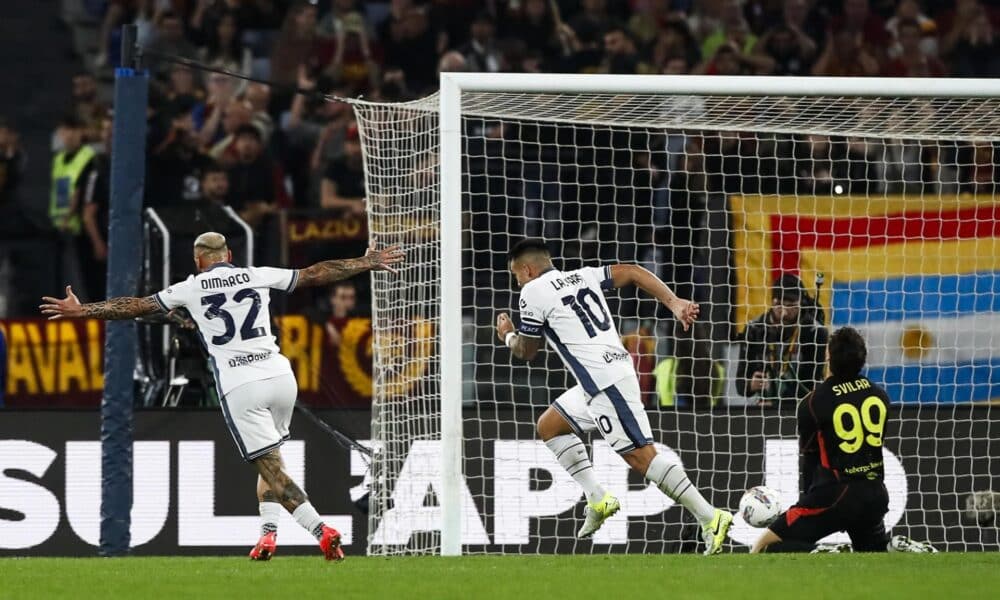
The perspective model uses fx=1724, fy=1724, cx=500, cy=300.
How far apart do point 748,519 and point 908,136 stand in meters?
3.19

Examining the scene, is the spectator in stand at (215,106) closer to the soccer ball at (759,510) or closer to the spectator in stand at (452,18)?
the spectator in stand at (452,18)

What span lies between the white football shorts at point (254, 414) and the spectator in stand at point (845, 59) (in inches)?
374

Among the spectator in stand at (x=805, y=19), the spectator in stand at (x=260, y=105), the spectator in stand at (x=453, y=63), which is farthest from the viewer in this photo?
the spectator in stand at (x=805, y=19)

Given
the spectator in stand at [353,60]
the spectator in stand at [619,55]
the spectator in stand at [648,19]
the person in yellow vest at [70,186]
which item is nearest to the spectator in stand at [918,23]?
the spectator in stand at [648,19]

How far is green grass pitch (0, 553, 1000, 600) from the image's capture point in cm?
801

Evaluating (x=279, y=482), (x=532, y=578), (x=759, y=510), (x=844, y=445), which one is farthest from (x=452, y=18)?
(x=532, y=578)

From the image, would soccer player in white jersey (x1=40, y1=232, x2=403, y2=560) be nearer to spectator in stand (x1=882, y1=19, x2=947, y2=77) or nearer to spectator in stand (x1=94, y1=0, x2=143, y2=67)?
spectator in stand (x1=94, y1=0, x2=143, y2=67)

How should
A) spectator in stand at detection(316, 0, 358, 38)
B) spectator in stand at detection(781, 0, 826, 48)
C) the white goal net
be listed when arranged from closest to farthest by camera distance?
the white goal net
spectator in stand at detection(316, 0, 358, 38)
spectator in stand at detection(781, 0, 826, 48)

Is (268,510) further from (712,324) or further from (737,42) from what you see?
(737,42)

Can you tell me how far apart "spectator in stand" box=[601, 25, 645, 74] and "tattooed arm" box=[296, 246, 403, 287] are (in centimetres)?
747

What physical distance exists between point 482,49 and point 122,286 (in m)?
6.78

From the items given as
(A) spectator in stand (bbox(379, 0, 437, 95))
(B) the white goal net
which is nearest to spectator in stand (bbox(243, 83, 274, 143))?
(A) spectator in stand (bbox(379, 0, 437, 95))

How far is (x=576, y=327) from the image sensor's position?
35.3 feet

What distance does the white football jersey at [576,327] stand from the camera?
35.1 feet
